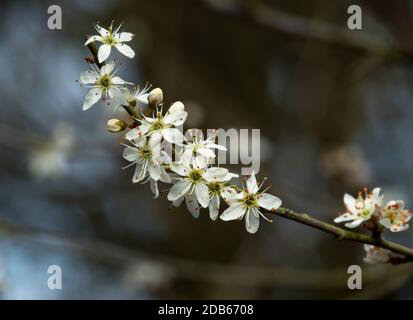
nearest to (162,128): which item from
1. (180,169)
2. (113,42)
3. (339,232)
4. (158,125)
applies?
(158,125)

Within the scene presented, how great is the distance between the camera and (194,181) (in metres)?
1.57

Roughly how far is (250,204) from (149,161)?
0.98 feet

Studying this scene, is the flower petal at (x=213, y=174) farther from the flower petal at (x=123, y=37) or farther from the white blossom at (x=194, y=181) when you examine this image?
the flower petal at (x=123, y=37)

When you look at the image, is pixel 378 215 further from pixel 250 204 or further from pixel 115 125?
pixel 115 125

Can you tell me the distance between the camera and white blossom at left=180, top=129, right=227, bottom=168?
158 cm

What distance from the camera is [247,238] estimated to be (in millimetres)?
5938

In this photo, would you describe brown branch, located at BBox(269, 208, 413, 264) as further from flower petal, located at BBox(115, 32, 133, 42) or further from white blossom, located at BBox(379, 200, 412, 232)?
flower petal, located at BBox(115, 32, 133, 42)

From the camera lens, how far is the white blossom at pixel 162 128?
61.6 inches

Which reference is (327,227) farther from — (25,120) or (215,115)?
(25,120)

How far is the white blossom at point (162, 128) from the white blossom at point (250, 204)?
0.74ft

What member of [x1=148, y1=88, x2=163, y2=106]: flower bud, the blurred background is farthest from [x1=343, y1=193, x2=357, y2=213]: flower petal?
the blurred background

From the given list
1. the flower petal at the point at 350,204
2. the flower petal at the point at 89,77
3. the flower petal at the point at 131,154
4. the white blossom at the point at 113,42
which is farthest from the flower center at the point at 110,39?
the flower petal at the point at 350,204

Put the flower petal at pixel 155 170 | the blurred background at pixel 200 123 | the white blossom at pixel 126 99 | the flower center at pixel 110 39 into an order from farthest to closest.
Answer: the blurred background at pixel 200 123
the flower center at pixel 110 39
the white blossom at pixel 126 99
the flower petal at pixel 155 170

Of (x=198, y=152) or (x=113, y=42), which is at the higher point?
(x=113, y=42)
